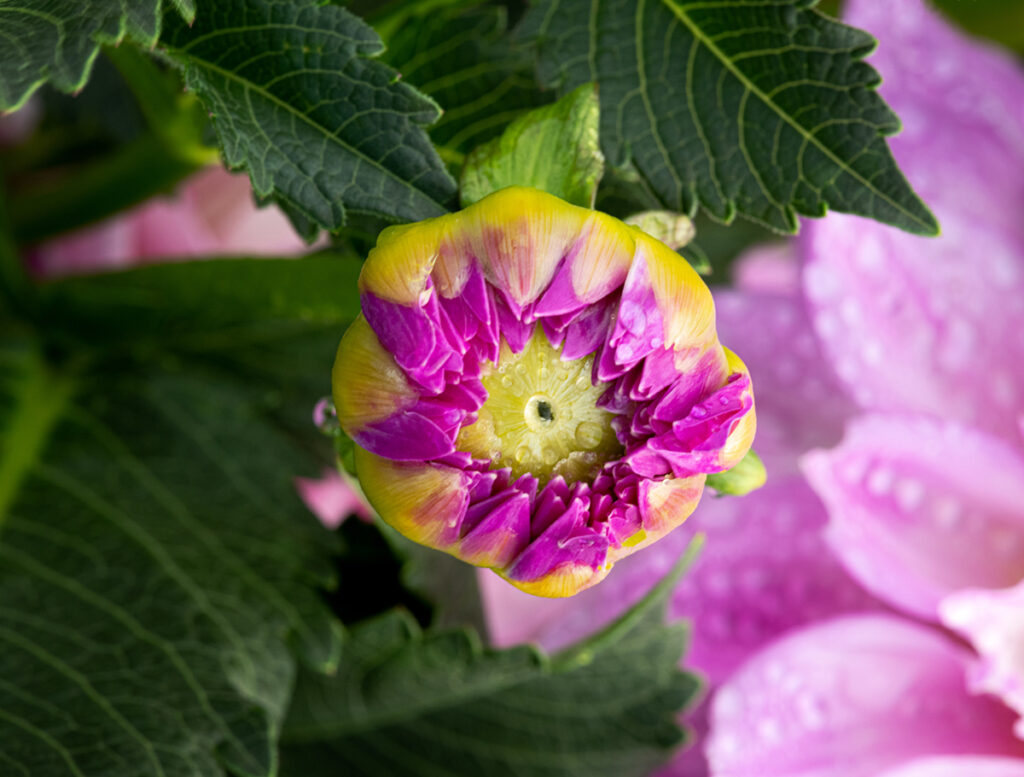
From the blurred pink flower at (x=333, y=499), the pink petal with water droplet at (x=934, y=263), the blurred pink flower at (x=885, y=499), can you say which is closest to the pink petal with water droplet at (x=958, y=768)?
the blurred pink flower at (x=885, y=499)

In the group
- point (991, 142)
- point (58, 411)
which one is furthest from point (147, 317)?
point (991, 142)

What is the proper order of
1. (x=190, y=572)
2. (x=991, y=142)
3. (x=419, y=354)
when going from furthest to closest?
(x=991, y=142), (x=190, y=572), (x=419, y=354)

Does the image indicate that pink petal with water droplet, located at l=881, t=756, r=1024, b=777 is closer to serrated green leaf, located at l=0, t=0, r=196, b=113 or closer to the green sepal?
the green sepal

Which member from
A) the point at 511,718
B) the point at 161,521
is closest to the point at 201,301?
the point at 161,521

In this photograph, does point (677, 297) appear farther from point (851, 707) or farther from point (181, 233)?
point (181, 233)

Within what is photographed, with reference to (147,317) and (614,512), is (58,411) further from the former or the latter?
(614,512)

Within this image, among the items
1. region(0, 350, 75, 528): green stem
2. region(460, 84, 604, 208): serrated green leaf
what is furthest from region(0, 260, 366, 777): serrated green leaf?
region(460, 84, 604, 208): serrated green leaf
